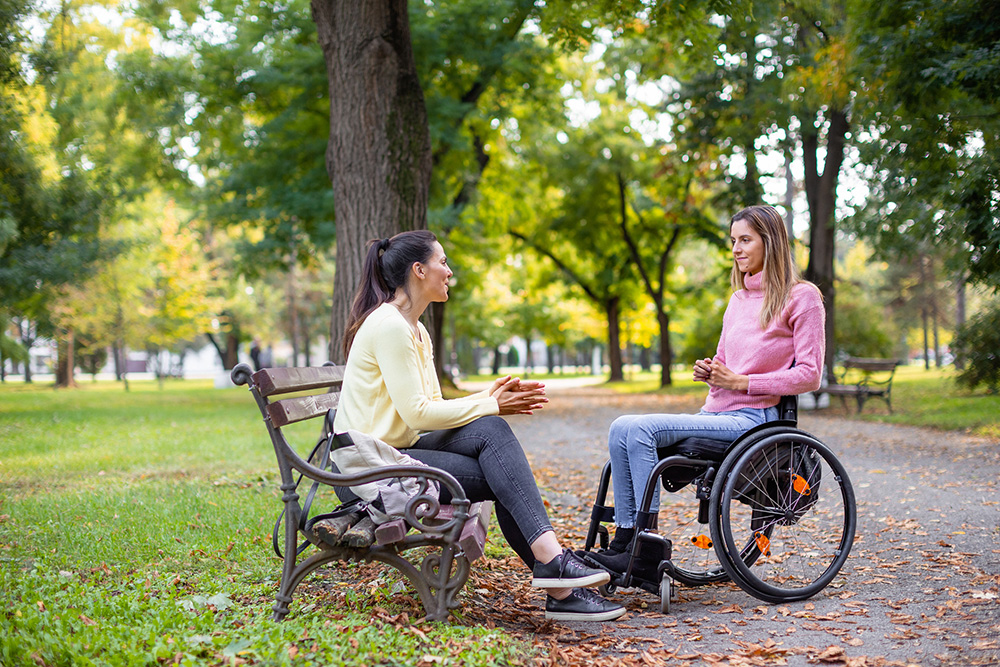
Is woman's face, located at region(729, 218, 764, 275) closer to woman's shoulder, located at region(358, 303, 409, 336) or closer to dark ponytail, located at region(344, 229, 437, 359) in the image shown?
dark ponytail, located at region(344, 229, 437, 359)

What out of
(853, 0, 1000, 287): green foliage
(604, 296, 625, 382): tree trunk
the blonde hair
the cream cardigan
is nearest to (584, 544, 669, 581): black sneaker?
the cream cardigan

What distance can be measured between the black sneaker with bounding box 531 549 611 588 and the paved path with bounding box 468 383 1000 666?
0.83ft

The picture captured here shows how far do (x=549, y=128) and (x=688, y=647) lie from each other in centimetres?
2013

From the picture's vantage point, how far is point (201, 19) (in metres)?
14.8

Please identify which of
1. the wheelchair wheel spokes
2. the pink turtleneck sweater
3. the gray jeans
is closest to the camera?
the gray jeans

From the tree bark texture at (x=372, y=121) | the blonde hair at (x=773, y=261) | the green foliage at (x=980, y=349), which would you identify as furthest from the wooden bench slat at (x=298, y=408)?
the green foliage at (x=980, y=349)

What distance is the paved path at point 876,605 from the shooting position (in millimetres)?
3152

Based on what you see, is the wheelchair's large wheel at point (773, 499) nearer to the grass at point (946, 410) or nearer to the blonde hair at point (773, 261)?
the blonde hair at point (773, 261)

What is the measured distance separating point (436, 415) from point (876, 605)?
2.26m

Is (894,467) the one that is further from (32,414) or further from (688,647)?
(32,414)

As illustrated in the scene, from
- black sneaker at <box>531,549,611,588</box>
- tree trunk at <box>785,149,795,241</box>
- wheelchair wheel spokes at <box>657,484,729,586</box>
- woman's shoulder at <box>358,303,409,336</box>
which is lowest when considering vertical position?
wheelchair wheel spokes at <box>657,484,729,586</box>

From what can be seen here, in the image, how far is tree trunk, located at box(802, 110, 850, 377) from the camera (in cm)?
1488

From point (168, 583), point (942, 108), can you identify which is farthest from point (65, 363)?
point (942, 108)

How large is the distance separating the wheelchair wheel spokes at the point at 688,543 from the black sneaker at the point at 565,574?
55 cm
